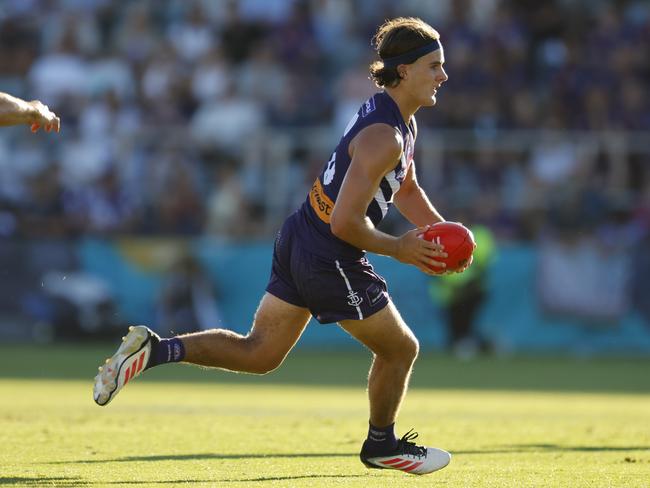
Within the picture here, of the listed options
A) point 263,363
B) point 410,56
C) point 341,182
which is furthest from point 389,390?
point 410,56

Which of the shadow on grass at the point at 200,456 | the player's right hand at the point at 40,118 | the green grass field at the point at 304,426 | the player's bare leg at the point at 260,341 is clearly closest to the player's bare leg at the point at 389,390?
the green grass field at the point at 304,426

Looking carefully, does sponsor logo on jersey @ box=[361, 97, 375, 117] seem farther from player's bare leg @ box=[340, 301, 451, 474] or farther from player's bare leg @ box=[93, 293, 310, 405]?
player's bare leg @ box=[93, 293, 310, 405]

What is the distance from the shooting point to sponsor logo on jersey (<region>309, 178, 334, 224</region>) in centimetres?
764

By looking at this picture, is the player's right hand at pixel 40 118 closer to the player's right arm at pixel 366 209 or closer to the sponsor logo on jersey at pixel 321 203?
the sponsor logo on jersey at pixel 321 203

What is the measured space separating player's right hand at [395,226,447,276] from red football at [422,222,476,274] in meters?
0.05

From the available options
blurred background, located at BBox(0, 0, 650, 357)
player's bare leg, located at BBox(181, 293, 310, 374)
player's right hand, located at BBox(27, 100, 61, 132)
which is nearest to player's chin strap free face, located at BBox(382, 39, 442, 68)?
player's bare leg, located at BBox(181, 293, 310, 374)

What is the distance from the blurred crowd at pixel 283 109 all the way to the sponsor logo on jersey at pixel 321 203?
39.5 feet

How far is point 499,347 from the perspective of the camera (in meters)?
19.6

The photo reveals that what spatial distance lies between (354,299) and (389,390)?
582 millimetres

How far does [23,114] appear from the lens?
7684 mm

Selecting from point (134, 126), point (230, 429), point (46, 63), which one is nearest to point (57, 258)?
point (134, 126)

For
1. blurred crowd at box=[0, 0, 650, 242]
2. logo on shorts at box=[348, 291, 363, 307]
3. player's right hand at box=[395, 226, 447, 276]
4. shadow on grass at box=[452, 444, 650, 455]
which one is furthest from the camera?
blurred crowd at box=[0, 0, 650, 242]

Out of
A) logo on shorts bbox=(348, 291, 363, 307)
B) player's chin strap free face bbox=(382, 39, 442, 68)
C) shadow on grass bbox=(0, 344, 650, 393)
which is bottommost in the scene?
shadow on grass bbox=(0, 344, 650, 393)

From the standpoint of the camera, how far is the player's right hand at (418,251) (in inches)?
282
